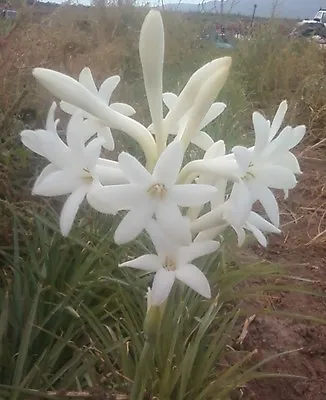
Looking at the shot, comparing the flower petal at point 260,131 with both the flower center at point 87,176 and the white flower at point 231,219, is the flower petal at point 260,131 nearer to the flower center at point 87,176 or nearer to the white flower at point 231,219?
the white flower at point 231,219

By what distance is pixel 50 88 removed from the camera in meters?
1.12

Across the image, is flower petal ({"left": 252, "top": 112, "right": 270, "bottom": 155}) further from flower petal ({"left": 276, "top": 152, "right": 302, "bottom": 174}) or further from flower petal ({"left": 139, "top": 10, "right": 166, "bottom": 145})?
flower petal ({"left": 139, "top": 10, "right": 166, "bottom": 145})

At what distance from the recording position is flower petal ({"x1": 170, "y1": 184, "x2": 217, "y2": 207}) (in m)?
1.03

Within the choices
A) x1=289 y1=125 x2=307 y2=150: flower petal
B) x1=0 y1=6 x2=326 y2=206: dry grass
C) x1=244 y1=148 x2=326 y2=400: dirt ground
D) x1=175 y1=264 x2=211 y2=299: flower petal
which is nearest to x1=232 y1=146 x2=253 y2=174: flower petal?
x1=289 y1=125 x2=307 y2=150: flower petal

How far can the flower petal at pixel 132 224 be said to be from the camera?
1.03 meters

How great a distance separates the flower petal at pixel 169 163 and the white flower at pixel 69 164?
12 centimetres

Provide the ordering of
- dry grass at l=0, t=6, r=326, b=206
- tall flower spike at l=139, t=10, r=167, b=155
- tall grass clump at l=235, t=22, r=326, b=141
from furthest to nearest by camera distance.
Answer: tall grass clump at l=235, t=22, r=326, b=141
dry grass at l=0, t=6, r=326, b=206
tall flower spike at l=139, t=10, r=167, b=155

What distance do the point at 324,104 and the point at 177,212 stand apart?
15.5 ft

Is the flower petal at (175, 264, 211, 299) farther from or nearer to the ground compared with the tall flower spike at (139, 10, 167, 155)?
nearer to the ground

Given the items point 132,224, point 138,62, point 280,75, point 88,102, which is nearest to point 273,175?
point 132,224

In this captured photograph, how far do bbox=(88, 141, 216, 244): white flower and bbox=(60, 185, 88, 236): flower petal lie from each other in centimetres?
6

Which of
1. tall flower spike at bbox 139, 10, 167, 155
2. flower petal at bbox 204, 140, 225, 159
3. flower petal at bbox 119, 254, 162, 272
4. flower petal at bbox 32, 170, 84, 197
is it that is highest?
tall flower spike at bbox 139, 10, 167, 155

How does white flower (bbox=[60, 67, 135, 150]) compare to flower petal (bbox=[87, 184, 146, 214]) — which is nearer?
flower petal (bbox=[87, 184, 146, 214])

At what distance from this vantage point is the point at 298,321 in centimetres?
238
